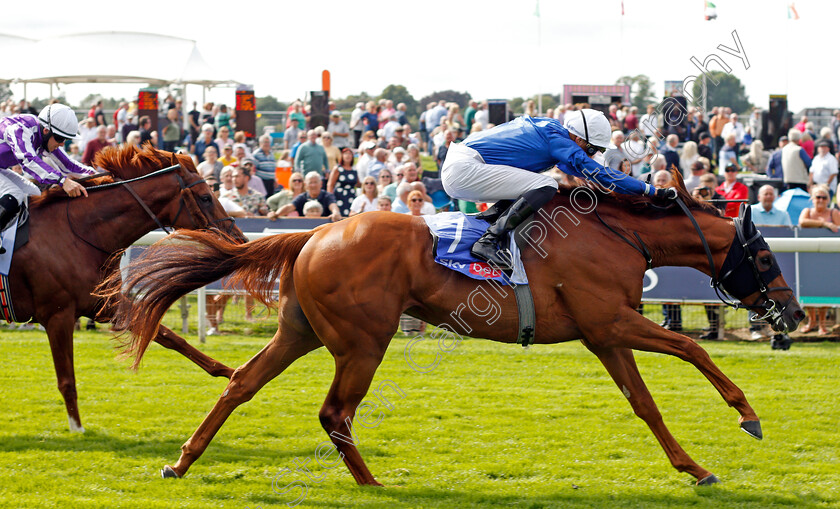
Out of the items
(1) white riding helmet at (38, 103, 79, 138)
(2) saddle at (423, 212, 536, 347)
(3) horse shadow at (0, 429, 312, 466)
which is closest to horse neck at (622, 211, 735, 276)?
(2) saddle at (423, 212, 536, 347)

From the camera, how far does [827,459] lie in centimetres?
520

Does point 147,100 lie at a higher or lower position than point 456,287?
higher

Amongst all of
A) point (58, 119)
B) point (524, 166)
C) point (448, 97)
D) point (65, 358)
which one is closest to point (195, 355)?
point (65, 358)

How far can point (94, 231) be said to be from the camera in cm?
605

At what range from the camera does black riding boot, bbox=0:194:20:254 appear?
229 inches

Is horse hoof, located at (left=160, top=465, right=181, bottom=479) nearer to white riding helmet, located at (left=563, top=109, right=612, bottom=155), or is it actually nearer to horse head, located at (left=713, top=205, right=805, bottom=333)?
white riding helmet, located at (left=563, top=109, right=612, bottom=155)

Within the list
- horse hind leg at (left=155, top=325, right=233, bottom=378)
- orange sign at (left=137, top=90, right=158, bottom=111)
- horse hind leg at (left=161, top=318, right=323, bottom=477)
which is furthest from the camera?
orange sign at (left=137, top=90, right=158, bottom=111)

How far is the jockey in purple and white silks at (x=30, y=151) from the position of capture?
19.3 ft

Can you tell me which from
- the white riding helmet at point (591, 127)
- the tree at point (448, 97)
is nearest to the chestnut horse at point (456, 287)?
the white riding helmet at point (591, 127)

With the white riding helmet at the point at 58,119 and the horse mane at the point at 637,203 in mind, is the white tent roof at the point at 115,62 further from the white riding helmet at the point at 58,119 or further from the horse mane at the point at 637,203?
the horse mane at the point at 637,203

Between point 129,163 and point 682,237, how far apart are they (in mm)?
3607

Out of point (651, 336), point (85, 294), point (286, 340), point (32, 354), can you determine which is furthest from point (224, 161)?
point (651, 336)

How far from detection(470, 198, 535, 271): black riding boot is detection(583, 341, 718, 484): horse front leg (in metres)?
0.65

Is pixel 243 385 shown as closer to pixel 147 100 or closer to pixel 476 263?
pixel 476 263
